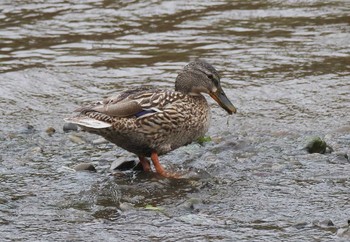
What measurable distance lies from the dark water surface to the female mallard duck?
28 centimetres

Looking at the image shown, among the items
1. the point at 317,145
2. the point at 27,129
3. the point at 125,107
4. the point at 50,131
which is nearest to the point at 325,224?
the point at 317,145

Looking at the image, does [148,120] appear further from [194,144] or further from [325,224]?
[325,224]

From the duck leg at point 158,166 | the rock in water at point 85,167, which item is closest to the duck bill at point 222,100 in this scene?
the duck leg at point 158,166

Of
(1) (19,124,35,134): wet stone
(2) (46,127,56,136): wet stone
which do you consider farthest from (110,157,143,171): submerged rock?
(1) (19,124,35,134): wet stone

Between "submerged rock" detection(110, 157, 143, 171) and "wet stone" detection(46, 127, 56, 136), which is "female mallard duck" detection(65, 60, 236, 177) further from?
"wet stone" detection(46, 127, 56, 136)

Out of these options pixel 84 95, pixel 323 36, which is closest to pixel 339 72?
pixel 323 36

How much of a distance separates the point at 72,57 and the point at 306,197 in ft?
19.7

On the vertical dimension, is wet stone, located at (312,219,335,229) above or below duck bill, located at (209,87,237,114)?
below

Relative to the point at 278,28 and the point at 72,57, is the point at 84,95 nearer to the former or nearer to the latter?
the point at 72,57

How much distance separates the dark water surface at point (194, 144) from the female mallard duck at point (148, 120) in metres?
0.28

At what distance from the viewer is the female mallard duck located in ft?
25.5

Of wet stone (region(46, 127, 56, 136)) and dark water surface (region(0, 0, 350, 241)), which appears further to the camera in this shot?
wet stone (region(46, 127, 56, 136))

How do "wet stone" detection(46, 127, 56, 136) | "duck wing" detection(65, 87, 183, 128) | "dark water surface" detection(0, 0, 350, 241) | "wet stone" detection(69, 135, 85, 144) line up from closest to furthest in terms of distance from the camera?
"dark water surface" detection(0, 0, 350, 241) → "duck wing" detection(65, 87, 183, 128) → "wet stone" detection(69, 135, 85, 144) → "wet stone" detection(46, 127, 56, 136)

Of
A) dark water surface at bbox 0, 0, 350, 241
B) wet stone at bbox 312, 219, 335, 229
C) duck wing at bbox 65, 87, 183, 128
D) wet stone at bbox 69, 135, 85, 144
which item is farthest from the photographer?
wet stone at bbox 69, 135, 85, 144
